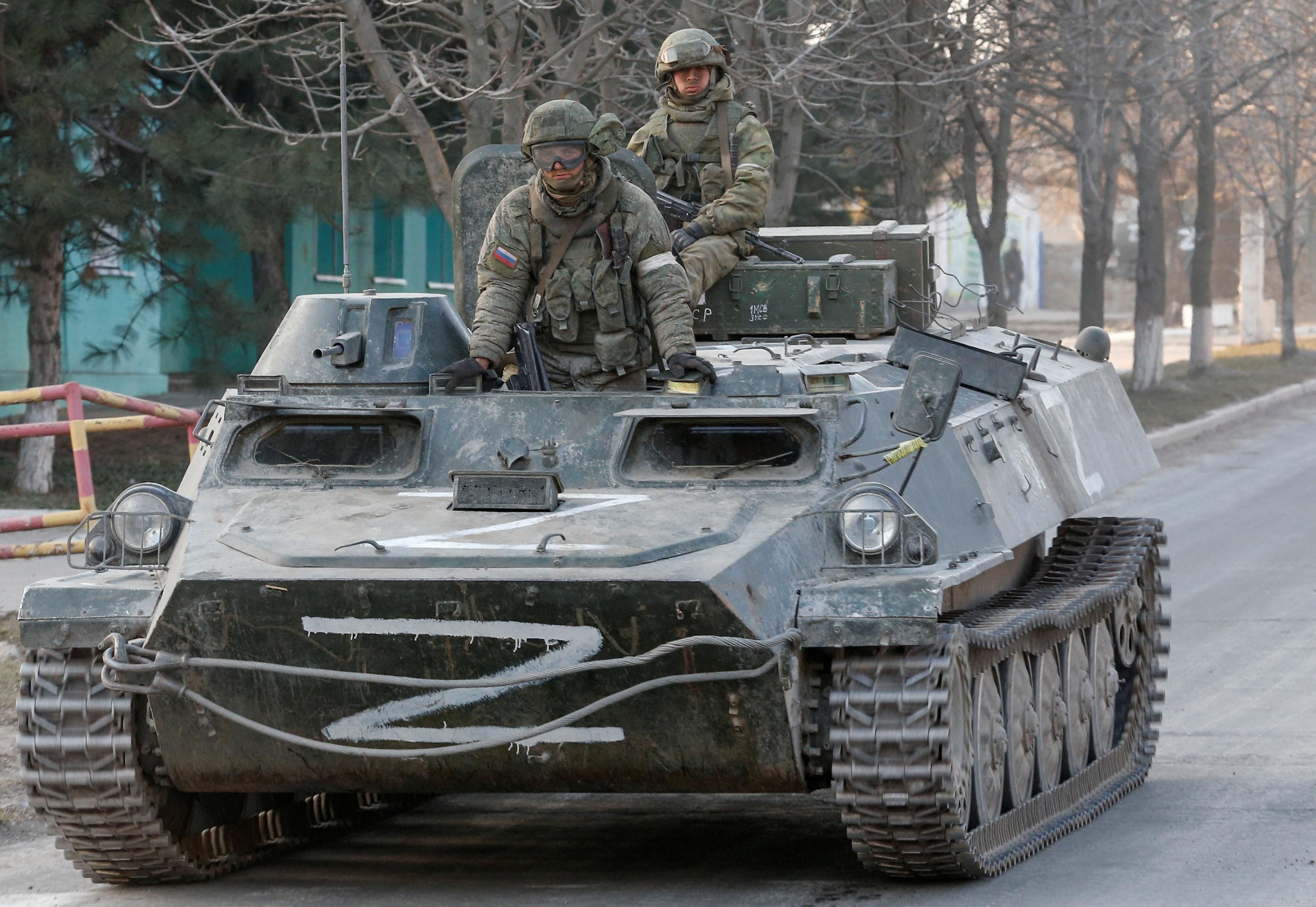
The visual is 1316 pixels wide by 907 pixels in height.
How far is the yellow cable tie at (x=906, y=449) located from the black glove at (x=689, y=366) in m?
0.92

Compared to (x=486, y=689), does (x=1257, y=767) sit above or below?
below

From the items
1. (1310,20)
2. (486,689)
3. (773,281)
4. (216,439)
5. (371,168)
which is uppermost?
(1310,20)

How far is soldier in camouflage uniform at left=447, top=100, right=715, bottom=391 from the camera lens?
8102mm

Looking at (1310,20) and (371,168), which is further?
(1310,20)

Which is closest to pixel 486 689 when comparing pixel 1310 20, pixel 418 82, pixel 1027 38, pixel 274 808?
pixel 274 808

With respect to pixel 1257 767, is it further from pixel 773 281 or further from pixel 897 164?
pixel 897 164

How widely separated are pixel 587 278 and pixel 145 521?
2061 mm

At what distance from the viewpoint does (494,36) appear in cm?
1535

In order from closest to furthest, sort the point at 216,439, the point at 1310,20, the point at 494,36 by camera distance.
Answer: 1. the point at 216,439
2. the point at 494,36
3. the point at 1310,20

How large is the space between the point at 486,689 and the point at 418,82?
7.23 metres

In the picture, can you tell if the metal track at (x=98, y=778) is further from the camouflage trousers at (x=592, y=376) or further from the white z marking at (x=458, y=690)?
the camouflage trousers at (x=592, y=376)

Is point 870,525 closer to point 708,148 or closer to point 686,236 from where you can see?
point 686,236

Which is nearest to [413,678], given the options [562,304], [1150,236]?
[562,304]

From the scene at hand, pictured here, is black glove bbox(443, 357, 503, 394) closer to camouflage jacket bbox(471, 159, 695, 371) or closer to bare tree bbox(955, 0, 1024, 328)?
camouflage jacket bbox(471, 159, 695, 371)
